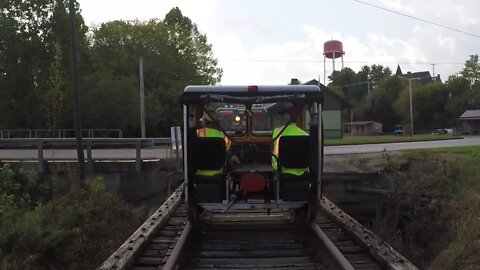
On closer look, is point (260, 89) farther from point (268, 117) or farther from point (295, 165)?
point (268, 117)

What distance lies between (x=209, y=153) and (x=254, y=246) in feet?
5.27

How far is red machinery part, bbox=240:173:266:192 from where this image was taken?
868 centimetres

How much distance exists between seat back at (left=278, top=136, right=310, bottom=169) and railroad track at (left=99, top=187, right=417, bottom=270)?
112 centimetres

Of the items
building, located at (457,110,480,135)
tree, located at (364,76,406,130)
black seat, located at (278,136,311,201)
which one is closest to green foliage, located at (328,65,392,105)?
tree, located at (364,76,406,130)

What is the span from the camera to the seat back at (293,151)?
8.73 m

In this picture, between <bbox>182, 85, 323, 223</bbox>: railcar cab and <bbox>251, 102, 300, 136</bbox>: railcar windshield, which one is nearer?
<bbox>182, 85, 323, 223</bbox>: railcar cab

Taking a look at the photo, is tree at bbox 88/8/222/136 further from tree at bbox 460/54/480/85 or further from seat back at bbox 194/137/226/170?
tree at bbox 460/54/480/85

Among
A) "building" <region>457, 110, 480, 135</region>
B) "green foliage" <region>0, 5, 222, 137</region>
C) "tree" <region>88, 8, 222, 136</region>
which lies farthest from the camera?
"building" <region>457, 110, 480, 135</region>

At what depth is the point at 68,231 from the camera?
12.3 m

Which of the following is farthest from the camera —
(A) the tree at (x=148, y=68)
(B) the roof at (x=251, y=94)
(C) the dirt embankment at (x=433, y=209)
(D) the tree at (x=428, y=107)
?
(D) the tree at (x=428, y=107)

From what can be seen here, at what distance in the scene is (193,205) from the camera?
916 centimetres

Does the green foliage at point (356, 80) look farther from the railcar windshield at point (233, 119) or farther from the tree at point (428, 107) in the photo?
the railcar windshield at point (233, 119)

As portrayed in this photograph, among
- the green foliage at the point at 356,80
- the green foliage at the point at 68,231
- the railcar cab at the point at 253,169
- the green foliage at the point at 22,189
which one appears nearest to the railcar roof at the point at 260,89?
the railcar cab at the point at 253,169

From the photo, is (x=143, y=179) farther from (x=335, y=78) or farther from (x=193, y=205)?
(x=335, y=78)
